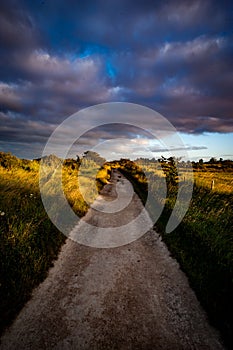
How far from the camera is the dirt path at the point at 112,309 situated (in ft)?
10.6

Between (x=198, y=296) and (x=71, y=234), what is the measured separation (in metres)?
4.77

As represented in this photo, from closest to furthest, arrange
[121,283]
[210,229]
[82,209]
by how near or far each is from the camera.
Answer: [121,283]
[210,229]
[82,209]

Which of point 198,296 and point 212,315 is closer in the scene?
point 212,315

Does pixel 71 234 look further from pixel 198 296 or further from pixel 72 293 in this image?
pixel 198 296

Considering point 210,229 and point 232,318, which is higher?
point 210,229

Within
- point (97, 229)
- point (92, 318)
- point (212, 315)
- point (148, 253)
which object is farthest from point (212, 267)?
point (97, 229)

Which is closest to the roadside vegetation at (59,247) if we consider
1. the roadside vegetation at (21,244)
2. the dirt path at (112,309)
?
the roadside vegetation at (21,244)

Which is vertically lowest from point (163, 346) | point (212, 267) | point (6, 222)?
point (163, 346)

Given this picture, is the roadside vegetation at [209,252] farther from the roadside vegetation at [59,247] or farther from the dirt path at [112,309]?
the dirt path at [112,309]

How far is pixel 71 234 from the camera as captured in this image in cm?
723

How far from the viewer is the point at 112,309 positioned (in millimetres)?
3906

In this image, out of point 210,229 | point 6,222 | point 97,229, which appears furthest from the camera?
point 97,229

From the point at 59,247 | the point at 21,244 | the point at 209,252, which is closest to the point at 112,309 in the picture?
the point at 59,247

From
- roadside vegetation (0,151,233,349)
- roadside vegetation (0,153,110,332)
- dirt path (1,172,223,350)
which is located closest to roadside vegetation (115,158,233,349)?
roadside vegetation (0,151,233,349)
